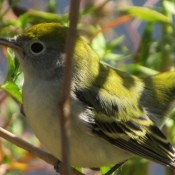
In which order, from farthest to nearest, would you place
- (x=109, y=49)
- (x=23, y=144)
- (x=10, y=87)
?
(x=109, y=49) → (x=10, y=87) → (x=23, y=144)

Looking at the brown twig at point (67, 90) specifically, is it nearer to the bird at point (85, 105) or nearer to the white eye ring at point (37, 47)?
the bird at point (85, 105)

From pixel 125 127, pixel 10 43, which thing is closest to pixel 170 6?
pixel 125 127

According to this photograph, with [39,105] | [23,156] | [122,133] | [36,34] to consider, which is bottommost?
[23,156]

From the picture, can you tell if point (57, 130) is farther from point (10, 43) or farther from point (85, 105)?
point (10, 43)

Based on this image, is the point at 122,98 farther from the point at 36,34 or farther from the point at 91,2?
the point at 91,2

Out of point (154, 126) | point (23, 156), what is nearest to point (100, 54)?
point (154, 126)

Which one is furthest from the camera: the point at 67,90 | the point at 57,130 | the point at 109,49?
the point at 109,49

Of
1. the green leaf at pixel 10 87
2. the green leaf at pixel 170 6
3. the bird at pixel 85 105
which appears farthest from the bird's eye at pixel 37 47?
the green leaf at pixel 170 6
